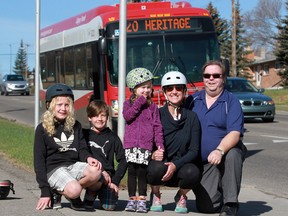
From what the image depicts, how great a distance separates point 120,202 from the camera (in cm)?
843

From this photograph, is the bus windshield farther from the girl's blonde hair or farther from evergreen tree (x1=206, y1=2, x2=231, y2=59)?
evergreen tree (x1=206, y1=2, x2=231, y2=59)

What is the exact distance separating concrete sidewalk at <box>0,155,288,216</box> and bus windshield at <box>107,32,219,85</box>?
518cm

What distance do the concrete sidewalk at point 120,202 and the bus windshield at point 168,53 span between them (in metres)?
Answer: 5.18

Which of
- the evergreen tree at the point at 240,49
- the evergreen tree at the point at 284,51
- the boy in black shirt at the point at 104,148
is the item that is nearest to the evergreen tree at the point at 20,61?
the evergreen tree at the point at 240,49

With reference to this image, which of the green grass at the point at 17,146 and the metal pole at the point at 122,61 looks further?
the green grass at the point at 17,146

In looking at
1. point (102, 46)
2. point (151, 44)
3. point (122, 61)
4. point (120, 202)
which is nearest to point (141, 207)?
point (120, 202)

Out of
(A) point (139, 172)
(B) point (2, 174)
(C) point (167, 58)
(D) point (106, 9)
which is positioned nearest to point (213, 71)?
(A) point (139, 172)

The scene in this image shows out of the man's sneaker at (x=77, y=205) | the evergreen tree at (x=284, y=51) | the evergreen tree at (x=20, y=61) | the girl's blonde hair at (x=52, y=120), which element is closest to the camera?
the girl's blonde hair at (x=52, y=120)

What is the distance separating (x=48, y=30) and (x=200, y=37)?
9.61 m

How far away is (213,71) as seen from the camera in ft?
24.5

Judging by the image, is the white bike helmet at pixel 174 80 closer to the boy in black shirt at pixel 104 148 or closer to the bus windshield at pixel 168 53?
the boy in black shirt at pixel 104 148

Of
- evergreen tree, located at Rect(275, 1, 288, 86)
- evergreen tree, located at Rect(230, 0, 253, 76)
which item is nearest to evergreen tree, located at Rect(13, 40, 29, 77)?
evergreen tree, located at Rect(230, 0, 253, 76)

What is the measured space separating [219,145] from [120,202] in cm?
181

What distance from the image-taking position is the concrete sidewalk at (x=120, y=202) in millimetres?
7281
